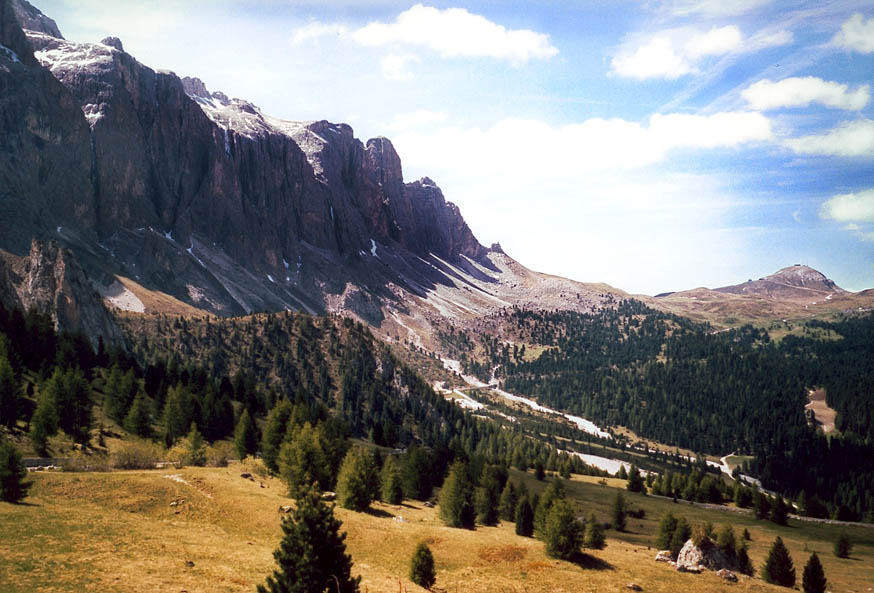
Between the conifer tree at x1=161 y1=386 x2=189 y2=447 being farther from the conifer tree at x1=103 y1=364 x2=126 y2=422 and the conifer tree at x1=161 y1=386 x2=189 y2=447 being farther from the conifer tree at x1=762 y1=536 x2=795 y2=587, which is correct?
the conifer tree at x1=762 y1=536 x2=795 y2=587

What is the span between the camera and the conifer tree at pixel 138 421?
81.5 metres

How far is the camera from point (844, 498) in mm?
185625

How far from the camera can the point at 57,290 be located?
144 meters

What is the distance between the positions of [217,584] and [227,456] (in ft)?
180

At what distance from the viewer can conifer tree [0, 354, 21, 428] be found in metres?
65.9

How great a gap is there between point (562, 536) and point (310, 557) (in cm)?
4264

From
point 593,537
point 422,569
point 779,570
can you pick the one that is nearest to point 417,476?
point 593,537

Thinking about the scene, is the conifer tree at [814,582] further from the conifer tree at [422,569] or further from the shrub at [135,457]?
the shrub at [135,457]

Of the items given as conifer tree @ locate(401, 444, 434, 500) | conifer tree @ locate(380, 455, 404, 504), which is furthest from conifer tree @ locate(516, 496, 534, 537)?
conifer tree @ locate(401, 444, 434, 500)

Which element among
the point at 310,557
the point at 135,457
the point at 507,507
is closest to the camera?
the point at 310,557

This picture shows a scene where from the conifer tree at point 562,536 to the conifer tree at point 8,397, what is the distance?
6834 centimetres

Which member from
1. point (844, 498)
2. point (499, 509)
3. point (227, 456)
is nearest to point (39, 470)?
point (227, 456)

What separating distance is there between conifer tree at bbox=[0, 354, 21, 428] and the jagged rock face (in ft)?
247

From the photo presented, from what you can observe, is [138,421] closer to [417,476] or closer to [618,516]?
[417,476]
